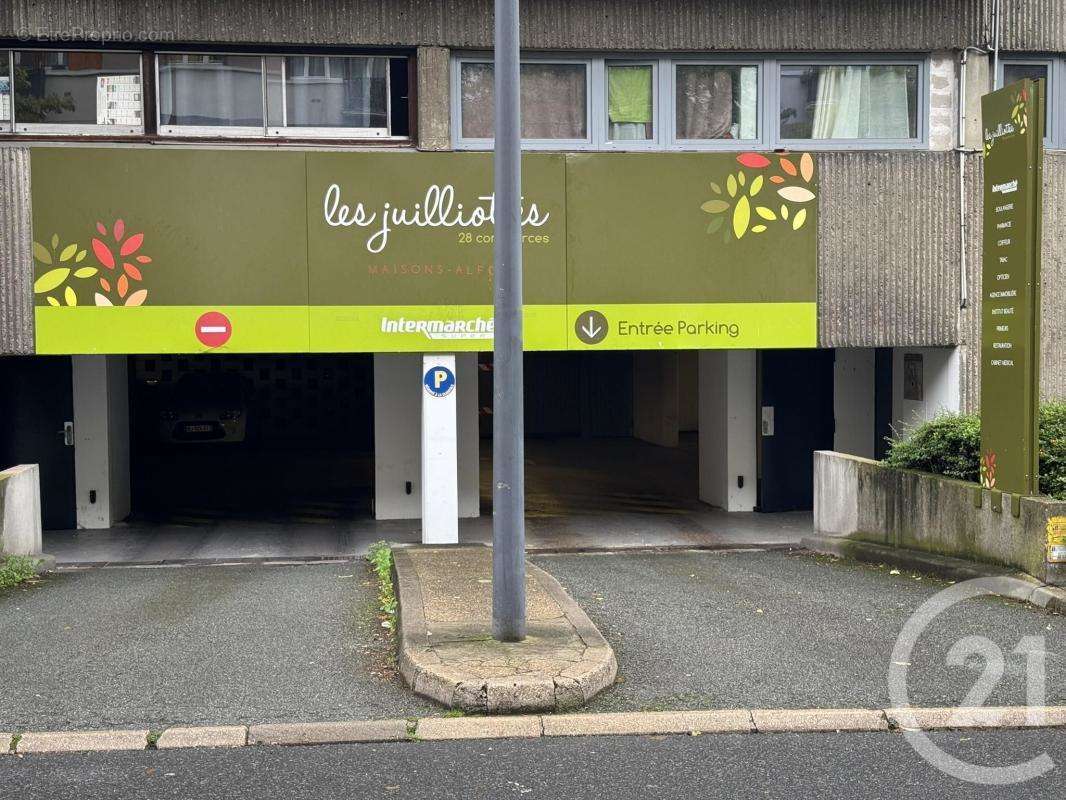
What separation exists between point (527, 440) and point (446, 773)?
2379cm

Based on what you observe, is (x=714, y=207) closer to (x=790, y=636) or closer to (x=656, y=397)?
(x=790, y=636)

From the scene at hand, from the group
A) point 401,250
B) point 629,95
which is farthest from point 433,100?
point 629,95

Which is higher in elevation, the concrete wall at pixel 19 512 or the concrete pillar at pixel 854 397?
the concrete pillar at pixel 854 397

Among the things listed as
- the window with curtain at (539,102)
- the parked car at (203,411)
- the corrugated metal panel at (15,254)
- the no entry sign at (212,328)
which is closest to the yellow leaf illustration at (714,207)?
the window with curtain at (539,102)

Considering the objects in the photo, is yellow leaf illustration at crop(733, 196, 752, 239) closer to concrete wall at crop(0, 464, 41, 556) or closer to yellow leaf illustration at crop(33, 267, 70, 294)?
yellow leaf illustration at crop(33, 267, 70, 294)

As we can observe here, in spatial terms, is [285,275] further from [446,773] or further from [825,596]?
[446,773]

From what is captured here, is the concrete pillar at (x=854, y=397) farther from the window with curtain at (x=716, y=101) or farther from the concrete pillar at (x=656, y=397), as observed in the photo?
the concrete pillar at (x=656, y=397)

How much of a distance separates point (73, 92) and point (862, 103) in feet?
30.0

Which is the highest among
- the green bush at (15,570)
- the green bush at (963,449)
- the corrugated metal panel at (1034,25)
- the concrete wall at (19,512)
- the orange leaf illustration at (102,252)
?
the corrugated metal panel at (1034,25)

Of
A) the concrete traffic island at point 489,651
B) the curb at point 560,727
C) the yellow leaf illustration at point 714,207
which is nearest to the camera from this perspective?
the curb at point 560,727

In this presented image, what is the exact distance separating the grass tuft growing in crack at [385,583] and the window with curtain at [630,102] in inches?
218

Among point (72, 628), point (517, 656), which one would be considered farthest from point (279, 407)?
point (517, 656)

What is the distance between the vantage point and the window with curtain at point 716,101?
1493cm

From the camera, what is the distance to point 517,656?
750 cm
